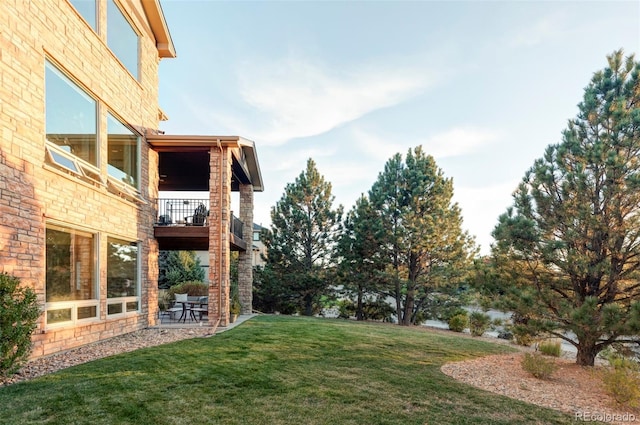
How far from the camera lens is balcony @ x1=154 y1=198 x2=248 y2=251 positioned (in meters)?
10.7

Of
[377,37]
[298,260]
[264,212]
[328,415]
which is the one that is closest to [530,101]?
[377,37]

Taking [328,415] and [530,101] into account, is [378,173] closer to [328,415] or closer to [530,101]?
[530,101]

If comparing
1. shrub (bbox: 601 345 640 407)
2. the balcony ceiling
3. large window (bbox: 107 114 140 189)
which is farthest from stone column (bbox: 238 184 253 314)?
shrub (bbox: 601 345 640 407)

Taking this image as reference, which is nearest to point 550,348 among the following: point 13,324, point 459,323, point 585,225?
point 585,225

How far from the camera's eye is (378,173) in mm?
16859

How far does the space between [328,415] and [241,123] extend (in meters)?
16.3

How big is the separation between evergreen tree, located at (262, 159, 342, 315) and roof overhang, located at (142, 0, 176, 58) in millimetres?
8986

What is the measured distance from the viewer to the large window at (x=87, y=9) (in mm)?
7512

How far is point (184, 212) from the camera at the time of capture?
1210 centimetres

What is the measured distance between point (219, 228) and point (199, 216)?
1.62m

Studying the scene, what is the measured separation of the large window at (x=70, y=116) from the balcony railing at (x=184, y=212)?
3991 millimetres

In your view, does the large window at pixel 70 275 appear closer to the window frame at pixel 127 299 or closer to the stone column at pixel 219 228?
the window frame at pixel 127 299

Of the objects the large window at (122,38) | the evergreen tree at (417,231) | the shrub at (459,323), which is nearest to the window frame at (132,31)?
the large window at (122,38)

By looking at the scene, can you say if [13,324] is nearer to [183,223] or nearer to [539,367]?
[183,223]
